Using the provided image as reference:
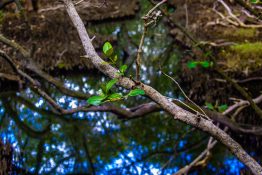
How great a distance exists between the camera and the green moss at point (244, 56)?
3.53 metres

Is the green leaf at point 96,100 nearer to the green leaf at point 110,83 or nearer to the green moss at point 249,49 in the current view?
the green leaf at point 110,83

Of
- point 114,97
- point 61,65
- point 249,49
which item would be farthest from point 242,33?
point 114,97

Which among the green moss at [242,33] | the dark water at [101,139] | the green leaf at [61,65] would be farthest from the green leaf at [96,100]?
the green moss at [242,33]

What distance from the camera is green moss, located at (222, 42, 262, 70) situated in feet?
11.6

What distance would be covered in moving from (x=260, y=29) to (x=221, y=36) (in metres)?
0.38

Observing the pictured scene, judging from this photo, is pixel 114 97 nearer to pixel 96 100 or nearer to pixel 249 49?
pixel 96 100

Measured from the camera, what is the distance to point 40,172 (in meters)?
2.74

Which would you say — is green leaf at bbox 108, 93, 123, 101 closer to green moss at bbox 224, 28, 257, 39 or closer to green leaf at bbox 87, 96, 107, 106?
green leaf at bbox 87, 96, 107, 106

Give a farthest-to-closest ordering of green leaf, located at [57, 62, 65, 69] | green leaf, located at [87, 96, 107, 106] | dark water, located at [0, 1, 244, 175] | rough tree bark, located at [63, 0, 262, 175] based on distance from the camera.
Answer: green leaf, located at [57, 62, 65, 69]
dark water, located at [0, 1, 244, 175]
green leaf, located at [87, 96, 107, 106]
rough tree bark, located at [63, 0, 262, 175]

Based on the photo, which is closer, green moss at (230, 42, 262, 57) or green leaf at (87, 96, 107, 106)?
green leaf at (87, 96, 107, 106)

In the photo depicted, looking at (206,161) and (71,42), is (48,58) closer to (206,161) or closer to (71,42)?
(71,42)

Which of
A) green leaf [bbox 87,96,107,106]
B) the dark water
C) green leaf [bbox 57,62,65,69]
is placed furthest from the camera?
green leaf [bbox 57,62,65,69]

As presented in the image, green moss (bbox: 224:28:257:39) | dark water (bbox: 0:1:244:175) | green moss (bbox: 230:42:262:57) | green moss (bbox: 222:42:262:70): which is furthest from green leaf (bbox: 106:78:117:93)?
green moss (bbox: 224:28:257:39)

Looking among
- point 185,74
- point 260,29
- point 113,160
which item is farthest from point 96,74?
point 260,29
